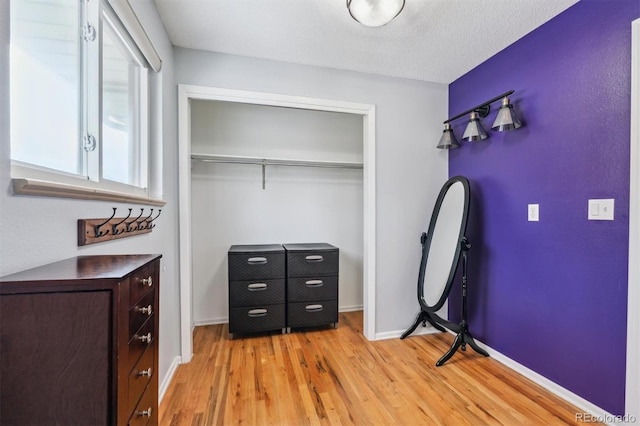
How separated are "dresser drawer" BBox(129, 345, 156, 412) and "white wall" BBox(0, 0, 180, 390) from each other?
0.39m

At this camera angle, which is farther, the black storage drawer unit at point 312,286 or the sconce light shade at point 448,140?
the black storage drawer unit at point 312,286

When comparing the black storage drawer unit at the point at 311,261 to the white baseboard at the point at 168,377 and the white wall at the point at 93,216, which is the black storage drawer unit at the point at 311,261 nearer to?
the white wall at the point at 93,216

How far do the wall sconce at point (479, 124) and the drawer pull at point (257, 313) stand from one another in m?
2.20

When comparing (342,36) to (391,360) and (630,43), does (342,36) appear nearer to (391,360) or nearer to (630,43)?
(630,43)

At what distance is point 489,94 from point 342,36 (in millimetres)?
1280

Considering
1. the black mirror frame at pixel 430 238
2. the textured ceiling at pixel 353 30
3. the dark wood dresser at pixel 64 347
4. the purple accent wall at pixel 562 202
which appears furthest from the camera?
the black mirror frame at pixel 430 238

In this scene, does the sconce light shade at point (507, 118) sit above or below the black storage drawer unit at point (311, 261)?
above

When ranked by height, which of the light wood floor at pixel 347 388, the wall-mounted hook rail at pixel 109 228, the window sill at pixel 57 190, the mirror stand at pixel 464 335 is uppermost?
the window sill at pixel 57 190

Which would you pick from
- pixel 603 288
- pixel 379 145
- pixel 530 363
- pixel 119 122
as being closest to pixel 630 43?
pixel 603 288

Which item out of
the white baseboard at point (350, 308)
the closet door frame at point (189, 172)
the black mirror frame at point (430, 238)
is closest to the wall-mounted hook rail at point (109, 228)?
the closet door frame at point (189, 172)

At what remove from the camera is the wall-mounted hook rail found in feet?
3.09

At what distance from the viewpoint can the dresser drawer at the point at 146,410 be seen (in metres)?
0.78

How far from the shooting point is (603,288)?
4.97ft

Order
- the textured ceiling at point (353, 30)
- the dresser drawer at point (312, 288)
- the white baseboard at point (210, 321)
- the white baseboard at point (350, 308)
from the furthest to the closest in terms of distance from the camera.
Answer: the white baseboard at point (350, 308)
the white baseboard at point (210, 321)
the dresser drawer at point (312, 288)
the textured ceiling at point (353, 30)
